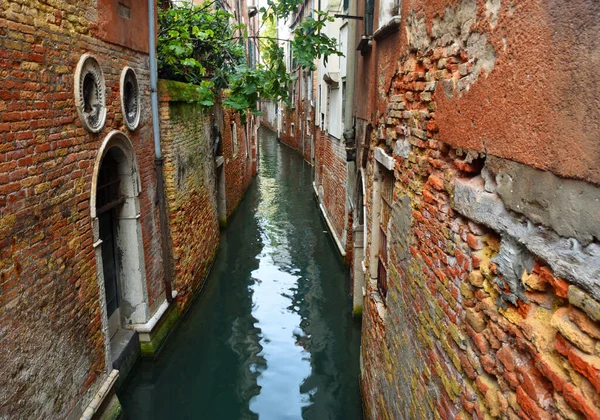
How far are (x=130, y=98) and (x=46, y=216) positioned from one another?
245 cm

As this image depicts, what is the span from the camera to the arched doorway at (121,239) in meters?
5.57

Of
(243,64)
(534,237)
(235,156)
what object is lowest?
(235,156)

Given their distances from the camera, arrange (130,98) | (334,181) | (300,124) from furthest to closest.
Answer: (300,124)
(334,181)
(130,98)

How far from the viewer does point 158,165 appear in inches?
259

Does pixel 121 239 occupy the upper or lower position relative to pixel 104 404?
upper

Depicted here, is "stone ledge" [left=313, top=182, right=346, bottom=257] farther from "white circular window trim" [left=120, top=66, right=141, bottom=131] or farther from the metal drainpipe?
"white circular window trim" [left=120, top=66, right=141, bottom=131]

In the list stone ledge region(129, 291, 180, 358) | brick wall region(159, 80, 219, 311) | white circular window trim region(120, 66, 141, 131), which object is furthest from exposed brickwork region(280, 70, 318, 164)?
white circular window trim region(120, 66, 141, 131)

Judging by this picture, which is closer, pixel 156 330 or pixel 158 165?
pixel 156 330

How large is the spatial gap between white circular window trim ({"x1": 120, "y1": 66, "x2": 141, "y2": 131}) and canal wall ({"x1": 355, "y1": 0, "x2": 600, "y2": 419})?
322cm

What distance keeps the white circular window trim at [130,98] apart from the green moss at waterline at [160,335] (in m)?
2.75

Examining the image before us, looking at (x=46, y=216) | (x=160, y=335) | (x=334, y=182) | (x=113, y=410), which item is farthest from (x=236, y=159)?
(x=46, y=216)

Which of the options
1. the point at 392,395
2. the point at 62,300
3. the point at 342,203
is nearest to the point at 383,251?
the point at 392,395

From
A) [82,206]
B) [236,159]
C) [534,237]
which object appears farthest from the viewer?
[236,159]

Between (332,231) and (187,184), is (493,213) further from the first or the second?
(332,231)
